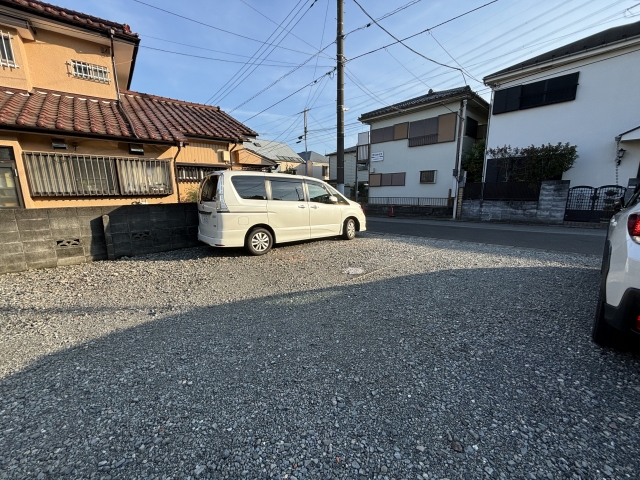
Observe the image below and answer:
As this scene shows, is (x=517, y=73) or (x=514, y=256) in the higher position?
(x=517, y=73)

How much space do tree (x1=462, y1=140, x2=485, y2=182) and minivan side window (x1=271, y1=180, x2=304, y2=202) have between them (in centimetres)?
1356

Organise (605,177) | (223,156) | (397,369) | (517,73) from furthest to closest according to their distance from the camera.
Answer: (517,73)
(605,177)
(223,156)
(397,369)

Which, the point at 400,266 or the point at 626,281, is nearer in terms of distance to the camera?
the point at 626,281

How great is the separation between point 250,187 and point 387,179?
1647 centimetres

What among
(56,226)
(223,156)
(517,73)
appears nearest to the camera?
(56,226)

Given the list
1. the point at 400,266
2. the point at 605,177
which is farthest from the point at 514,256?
the point at 605,177

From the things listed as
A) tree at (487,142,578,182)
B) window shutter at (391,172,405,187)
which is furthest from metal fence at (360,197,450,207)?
tree at (487,142,578,182)

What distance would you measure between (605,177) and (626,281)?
559 inches

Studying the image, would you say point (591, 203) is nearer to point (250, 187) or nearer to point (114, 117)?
point (250, 187)

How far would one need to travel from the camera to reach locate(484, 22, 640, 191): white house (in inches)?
427

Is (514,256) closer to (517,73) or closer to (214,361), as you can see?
(214,361)

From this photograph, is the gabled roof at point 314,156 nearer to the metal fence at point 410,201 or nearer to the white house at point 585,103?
the metal fence at point 410,201

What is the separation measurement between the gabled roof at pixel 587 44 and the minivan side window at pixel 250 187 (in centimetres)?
1523

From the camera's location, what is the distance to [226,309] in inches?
127
